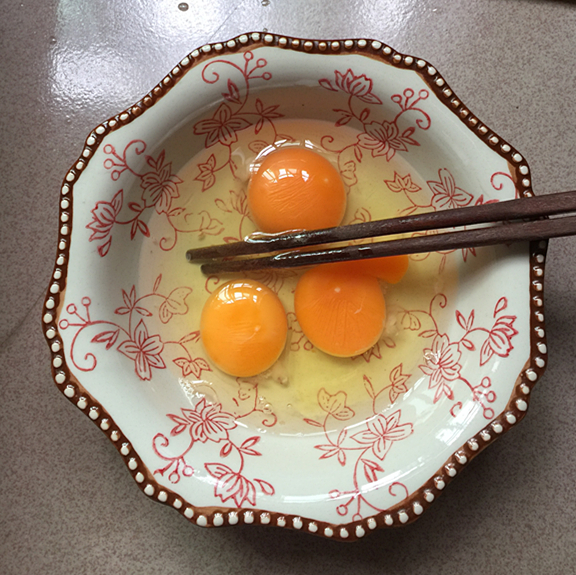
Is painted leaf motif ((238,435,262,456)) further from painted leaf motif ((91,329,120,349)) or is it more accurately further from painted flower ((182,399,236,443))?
painted leaf motif ((91,329,120,349))

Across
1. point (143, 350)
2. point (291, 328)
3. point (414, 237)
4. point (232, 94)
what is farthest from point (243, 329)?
point (232, 94)

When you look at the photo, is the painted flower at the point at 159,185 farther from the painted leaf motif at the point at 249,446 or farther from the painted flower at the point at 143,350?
the painted leaf motif at the point at 249,446

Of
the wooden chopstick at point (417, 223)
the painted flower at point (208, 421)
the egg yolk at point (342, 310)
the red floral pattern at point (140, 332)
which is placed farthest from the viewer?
the egg yolk at point (342, 310)

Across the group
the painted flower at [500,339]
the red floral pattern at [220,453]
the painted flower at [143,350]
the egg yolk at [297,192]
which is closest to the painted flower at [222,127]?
the egg yolk at [297,192]

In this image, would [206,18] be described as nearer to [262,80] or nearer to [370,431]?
[262,80]

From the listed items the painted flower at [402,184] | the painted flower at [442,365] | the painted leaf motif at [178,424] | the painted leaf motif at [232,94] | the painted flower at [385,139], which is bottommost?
the painted leaf motif at [178,424]

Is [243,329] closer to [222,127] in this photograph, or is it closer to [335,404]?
[335,404]

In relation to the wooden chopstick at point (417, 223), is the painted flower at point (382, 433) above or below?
below
